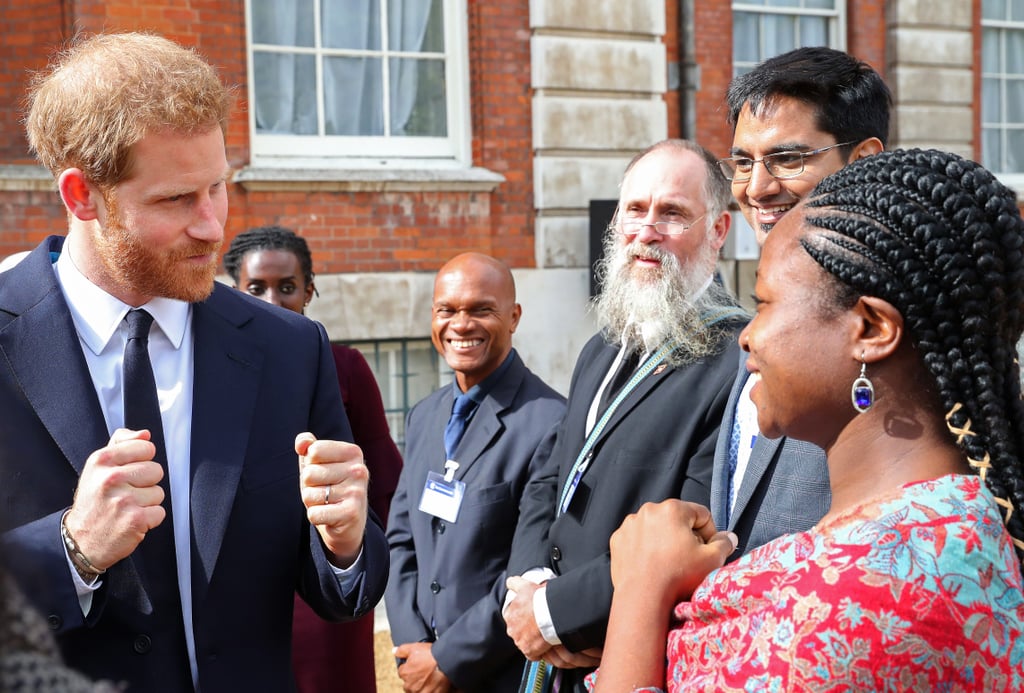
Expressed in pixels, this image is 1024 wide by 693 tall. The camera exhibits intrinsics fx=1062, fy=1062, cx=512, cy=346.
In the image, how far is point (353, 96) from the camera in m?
8.97

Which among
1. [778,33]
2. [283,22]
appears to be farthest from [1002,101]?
[283,22]

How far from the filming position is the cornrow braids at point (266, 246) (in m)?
4.95

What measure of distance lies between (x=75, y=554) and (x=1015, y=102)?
1227cm

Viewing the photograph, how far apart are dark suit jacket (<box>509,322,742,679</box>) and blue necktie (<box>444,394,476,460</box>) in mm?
997

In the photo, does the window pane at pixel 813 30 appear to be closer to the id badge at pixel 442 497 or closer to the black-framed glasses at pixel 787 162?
the id badge at pixel 442 497

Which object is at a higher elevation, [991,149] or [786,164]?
[991,149]

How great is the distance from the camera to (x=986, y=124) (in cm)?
1169

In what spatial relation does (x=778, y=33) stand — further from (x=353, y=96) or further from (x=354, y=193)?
(x=354, y=193)

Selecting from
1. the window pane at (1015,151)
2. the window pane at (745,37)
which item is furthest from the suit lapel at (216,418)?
the window pane at (1015,151)

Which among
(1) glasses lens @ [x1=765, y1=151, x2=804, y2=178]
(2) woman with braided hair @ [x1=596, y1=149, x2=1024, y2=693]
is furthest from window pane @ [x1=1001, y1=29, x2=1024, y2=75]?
(2) woman with braided hair @ [x1=596, y1=149, x2=1024, y2=693]

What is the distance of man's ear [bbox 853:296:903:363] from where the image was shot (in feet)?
5.26

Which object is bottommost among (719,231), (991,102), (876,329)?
(876,329)

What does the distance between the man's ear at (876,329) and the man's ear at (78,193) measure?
1444 mm

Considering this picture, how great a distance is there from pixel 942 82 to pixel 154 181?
10.4 meters
